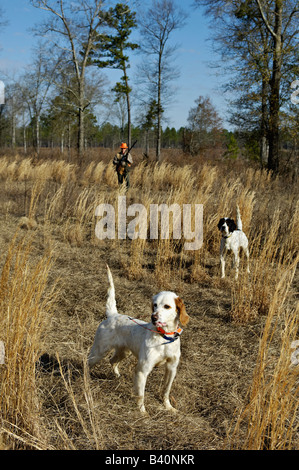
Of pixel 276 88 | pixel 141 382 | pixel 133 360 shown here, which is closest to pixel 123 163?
pixel 276 88

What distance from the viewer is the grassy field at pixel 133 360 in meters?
1.72

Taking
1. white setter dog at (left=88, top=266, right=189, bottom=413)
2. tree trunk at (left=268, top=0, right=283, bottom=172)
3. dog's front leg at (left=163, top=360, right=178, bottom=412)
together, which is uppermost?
tree trunk at (left=268, top=0, right=283, bottom=172)

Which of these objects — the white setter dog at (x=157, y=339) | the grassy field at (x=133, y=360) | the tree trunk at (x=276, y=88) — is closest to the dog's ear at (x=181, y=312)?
the white setter dog at (x=157, y=339)

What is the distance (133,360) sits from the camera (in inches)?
114

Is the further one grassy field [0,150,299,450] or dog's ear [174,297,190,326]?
dog's ear [174,297,190,326]

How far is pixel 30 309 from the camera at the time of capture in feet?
6.22

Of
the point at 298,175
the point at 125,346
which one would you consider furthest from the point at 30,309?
the point at 298,175

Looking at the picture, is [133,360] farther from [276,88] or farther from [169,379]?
[276,88]

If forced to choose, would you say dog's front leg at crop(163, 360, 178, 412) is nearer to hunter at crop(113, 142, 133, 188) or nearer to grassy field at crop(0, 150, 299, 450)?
grassy field at crop(0, 150, 299, 450)

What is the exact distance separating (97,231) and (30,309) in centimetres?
432

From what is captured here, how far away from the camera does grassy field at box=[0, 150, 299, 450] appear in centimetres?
172

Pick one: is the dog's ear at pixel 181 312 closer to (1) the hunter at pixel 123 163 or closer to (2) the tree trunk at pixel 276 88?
(1) the hunter at pixel 123 163

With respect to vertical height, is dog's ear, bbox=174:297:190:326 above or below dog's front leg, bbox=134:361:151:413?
above

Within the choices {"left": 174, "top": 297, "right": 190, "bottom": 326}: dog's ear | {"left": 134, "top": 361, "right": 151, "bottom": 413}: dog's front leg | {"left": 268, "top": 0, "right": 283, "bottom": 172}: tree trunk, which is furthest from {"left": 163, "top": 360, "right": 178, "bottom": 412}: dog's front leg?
{"left": 268, "top": 0, "right": 283, "bottom": 172}: tree trunk
